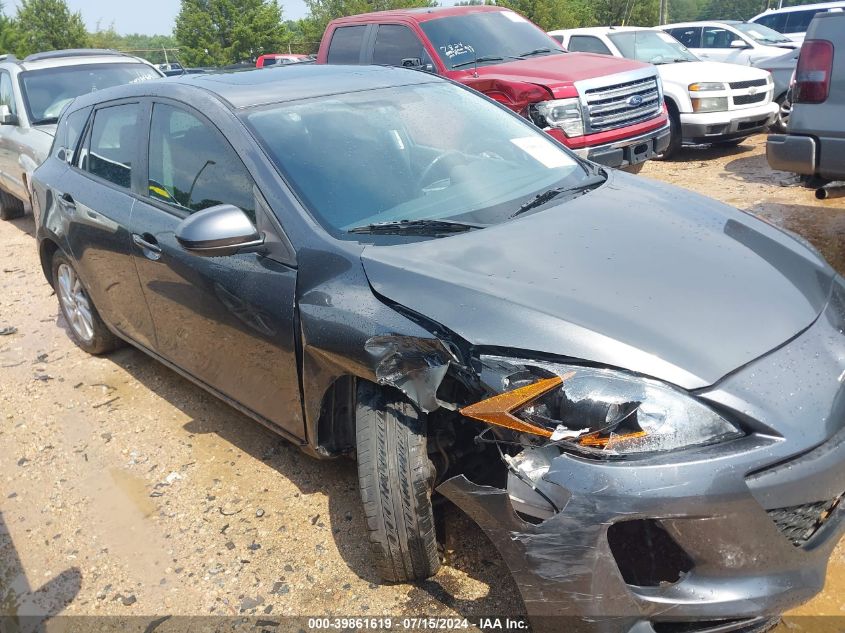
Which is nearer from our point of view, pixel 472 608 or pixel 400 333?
pixel 400 333

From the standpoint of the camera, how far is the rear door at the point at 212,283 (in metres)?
2.80

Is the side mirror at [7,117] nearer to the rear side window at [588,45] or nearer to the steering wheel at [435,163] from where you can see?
the steering wheel at [435,163]

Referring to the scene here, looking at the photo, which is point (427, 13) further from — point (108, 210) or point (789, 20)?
point (789, 20)

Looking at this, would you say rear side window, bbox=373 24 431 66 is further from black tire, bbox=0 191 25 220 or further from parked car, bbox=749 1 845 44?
parked car, bbox=749 1 845 44

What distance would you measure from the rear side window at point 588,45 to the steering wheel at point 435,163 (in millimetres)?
7868

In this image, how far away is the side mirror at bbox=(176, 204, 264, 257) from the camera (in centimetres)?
271

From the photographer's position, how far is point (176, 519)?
3.17m

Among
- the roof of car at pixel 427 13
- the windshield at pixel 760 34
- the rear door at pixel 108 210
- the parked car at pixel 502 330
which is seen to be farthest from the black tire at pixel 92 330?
the windshield at pixel 760 34

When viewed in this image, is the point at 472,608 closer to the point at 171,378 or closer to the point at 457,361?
the point at 457,361

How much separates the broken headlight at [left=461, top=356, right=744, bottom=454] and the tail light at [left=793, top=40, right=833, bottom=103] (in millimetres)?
3883

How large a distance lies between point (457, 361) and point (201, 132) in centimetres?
179

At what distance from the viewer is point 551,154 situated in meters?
3.48

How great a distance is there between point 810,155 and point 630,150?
2280 mm

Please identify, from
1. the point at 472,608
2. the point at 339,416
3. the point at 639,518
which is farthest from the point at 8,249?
the point at 639,518
